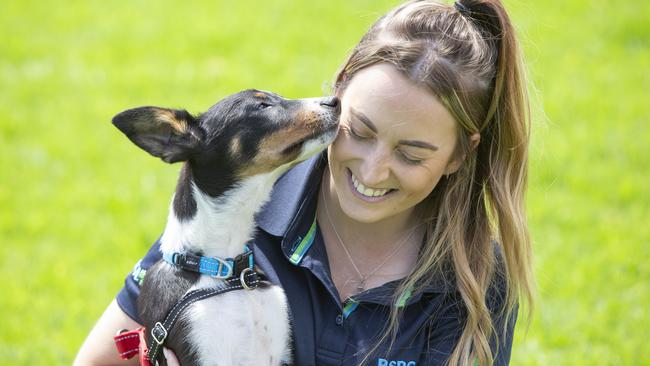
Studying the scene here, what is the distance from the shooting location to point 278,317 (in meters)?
3.39

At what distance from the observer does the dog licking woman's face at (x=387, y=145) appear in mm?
3156

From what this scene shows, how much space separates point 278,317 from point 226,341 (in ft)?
0.80

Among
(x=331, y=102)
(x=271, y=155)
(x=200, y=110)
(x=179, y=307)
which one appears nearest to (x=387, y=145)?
(x=331, y=102)

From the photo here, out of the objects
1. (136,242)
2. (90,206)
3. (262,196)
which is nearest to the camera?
(262,196)

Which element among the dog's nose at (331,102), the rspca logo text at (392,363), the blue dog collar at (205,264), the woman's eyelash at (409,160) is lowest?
the rspca logo text at (392,363)

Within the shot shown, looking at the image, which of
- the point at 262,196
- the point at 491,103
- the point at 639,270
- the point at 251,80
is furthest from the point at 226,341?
the point at 251,80

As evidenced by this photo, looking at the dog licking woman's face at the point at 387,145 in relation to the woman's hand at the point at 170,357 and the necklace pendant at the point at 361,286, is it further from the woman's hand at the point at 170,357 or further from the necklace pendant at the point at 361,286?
the woman's hand at the point at 170,357

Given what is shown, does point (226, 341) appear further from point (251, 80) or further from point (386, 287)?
point (251, 80)

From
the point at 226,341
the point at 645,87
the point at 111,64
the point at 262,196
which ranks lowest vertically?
the point at 226,341

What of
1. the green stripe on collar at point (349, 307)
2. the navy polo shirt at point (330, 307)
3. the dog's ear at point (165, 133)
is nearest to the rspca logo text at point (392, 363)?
the navy polo shirt at point (330, 307)

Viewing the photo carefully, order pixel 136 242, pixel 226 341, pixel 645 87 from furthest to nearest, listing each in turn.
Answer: pixel 645 87 → pixel 136 242 → pixel 226 341

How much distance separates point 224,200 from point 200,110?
476 centimetres

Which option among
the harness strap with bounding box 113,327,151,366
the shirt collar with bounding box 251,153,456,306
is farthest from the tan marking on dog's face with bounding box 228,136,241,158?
the harness strap with bounding box 113,327,151,366

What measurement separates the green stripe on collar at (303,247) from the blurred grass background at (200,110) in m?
0.87
